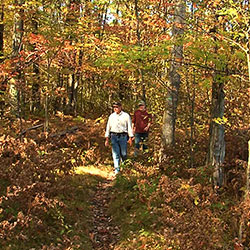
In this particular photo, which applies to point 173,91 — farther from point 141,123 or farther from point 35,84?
point 35,84

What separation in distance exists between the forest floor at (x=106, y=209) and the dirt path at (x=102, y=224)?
0.02 meters

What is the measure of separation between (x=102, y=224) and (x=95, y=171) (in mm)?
3165

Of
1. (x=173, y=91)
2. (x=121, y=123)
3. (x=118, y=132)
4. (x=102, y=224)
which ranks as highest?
(x=173, y=91)

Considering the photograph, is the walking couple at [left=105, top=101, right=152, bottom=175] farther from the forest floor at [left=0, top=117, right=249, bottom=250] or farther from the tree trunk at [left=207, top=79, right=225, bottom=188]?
the tree trunk at [left=207, top=79, right=225, bottom=188]

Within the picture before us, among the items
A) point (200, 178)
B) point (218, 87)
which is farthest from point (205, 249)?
point (218, 87)

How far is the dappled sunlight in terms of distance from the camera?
28.6ft

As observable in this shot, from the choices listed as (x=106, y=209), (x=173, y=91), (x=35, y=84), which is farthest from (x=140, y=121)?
(x=35, y=84)

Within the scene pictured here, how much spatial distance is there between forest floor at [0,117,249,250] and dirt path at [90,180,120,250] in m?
0.02

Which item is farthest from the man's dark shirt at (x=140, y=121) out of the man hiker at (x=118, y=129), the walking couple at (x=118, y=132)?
the man hiker at (x=118, y=129)

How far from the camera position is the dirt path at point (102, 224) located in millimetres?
5141

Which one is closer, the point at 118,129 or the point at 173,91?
the point at 118,129

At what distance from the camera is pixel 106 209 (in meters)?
6.54

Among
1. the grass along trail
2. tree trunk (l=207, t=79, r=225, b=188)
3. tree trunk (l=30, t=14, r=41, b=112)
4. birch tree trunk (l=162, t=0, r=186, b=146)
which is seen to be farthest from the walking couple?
tree trunk (l=30, t=14, r=41, b=112)

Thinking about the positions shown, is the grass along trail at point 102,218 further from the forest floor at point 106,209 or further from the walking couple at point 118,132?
the walking couple at point 118,132
